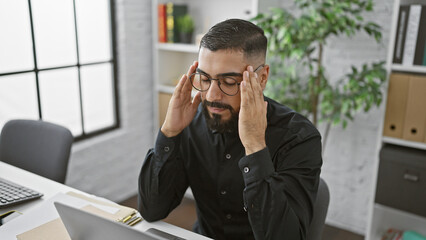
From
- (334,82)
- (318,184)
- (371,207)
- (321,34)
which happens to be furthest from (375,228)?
(318,184)

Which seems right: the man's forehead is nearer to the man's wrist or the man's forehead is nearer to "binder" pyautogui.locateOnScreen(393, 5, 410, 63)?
the man's wrist

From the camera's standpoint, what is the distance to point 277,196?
46.6 inches

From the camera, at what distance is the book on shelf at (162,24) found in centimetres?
302

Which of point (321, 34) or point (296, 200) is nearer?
point (296, 200)

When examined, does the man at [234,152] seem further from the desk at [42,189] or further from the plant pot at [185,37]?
the plant pot at [185,37]

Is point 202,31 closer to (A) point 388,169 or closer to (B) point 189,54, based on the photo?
(B) point 189,54

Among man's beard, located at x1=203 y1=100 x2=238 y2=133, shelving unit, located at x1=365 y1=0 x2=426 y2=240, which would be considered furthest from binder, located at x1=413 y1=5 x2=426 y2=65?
man's beard, located at x1=203 y1=100 x2=238 y2=133

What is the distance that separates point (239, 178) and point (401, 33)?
1320mm

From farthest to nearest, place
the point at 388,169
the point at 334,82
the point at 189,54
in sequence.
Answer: the point at 189,54
the point at 334,82
the point at 388,169

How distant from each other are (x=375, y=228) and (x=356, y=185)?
351 millimetres

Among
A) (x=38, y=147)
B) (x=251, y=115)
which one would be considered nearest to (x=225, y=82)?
(x=251, y=115)

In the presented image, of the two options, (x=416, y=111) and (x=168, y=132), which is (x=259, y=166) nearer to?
(x=168, y=132)

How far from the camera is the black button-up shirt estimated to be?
121 centimetres

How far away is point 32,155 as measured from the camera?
1.89 metres
